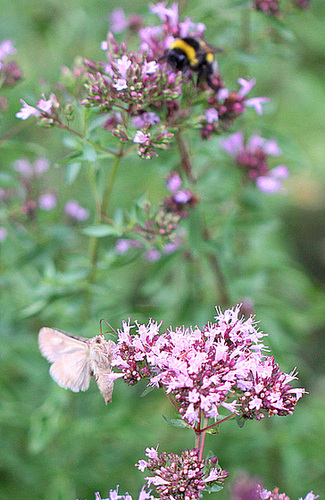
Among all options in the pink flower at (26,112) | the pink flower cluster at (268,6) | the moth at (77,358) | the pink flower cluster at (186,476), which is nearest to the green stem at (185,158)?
the pink flower at (26,112)

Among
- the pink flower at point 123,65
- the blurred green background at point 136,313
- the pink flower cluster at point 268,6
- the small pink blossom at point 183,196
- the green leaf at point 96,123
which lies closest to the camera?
the pink flower at point 123,65

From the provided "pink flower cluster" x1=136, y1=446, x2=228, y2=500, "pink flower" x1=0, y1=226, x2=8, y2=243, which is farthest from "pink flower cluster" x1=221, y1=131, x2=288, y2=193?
"pink flower cluster" x1=136, y1=446, x2=228, y2=500

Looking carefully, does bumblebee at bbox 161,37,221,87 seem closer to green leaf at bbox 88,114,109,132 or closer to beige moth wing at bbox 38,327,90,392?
green leaf at bbox 88,114,109,132

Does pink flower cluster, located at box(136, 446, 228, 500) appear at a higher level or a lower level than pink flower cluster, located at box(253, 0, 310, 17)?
lower

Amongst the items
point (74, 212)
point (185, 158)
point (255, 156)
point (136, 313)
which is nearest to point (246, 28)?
point (255, 156)

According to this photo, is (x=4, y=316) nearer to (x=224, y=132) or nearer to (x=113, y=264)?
(x=113, y=264)

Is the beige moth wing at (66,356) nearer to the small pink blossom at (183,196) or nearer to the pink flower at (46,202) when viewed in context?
the small pink blossom at (183,196)
